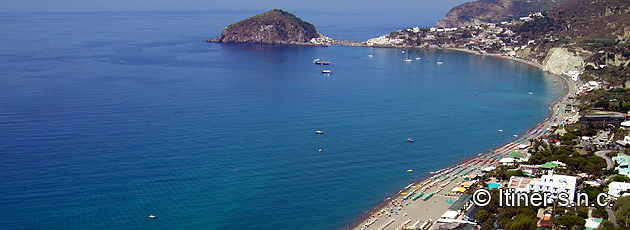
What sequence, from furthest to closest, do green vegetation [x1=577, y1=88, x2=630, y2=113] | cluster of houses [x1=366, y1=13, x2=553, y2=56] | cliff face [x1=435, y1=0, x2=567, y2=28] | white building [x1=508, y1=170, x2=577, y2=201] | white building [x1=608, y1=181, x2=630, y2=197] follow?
1. cliff face [x1=435, y1=0, x2=567, y2=28]
2. cluster of houses [x1=366, y1=13, x2=553, y2=56]
3. green vegetation [x1=577, y1=88, x2=630, y2=113]
4. white building [x1=508, y1=170, x2=577, y2=201]
5. white building [x1=608, y1=181, x2=630, y2=197]

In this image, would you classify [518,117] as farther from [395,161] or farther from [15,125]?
[15,125]

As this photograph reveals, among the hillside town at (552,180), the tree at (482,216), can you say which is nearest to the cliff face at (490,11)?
the hillside town at (552,180)

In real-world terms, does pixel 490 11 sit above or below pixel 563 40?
above

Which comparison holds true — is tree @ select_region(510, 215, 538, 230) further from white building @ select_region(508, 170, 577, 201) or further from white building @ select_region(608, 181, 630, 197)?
white building @ select_region(608, 181, 630, 197)

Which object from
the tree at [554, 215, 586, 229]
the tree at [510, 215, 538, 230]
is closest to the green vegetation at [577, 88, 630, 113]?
the tree at [554, 215, 586, 229]

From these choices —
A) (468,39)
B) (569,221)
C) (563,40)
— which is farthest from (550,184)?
(468,39)

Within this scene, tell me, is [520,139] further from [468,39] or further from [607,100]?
[468,39]

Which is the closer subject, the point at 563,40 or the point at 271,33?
the point at 563,40
